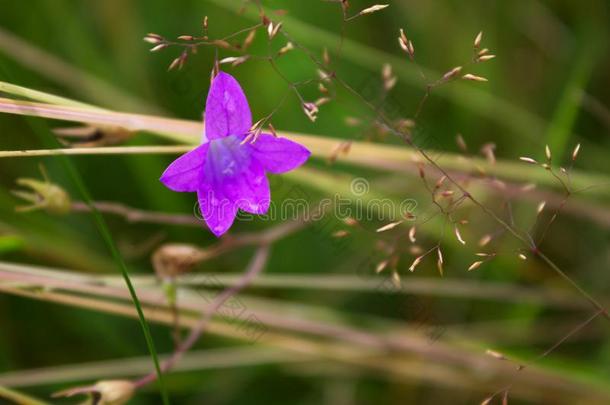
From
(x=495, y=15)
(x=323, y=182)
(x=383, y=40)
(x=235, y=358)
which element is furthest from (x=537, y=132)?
(x=235, y=358)

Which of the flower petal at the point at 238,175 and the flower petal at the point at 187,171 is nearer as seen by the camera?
the flower petal at the point at 187,171

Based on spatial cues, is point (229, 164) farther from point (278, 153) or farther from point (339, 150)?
point (339, 150)

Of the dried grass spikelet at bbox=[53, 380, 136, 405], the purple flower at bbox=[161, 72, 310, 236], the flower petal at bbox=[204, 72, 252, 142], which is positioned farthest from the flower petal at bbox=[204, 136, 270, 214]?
the dried grass spikelet at bbox=[53, 380, 136, 405]

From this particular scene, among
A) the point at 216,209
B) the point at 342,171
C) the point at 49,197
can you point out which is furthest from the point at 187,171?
the point at 342,171

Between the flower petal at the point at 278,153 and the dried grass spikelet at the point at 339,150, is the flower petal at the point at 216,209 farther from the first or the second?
the dried grass spikelet at the point at 339,150

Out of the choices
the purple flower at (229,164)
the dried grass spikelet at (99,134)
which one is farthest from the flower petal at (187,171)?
the dried grass spikelet at (99,134)

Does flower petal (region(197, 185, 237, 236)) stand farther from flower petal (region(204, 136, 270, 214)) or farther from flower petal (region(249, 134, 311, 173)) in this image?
flower petal (region(249, 134, 311, 173))
